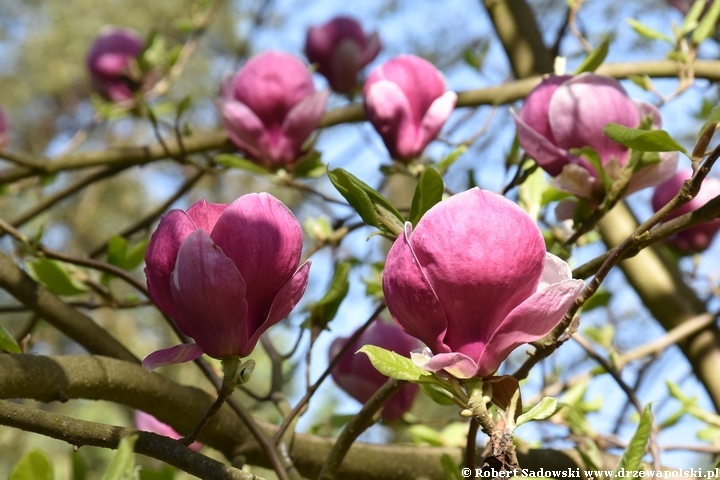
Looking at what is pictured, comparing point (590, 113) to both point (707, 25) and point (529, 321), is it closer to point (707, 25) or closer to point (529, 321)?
point (529, 321)

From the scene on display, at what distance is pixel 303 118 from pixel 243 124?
60 mm

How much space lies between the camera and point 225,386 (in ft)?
1.26

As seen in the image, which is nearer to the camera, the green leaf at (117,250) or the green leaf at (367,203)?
the green leaf at (367,203)

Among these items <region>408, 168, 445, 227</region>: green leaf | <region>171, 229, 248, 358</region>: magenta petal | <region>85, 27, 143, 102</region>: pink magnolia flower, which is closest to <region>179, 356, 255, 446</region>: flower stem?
<region>171, 229, 248, 358</region>: magenta petal

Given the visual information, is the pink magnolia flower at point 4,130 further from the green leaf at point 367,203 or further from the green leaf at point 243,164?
the green leaf at point 367,203

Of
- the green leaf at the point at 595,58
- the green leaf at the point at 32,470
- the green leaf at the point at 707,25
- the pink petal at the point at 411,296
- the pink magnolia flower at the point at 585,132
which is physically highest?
the green leaf at the point at 707,25

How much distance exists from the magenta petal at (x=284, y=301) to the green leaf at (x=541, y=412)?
12cm

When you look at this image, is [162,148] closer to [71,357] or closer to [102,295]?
[102,295]

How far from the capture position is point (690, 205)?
0.80 meters

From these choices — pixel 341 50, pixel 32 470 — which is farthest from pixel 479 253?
pixel 341 50

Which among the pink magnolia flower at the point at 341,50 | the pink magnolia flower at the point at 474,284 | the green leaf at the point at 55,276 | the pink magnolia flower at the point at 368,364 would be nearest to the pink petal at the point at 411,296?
the pink magnolia flower at the point at 474,284

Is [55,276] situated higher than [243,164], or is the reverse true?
[243,164]

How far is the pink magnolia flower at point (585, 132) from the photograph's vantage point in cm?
54

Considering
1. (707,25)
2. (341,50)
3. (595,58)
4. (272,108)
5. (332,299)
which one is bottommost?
(332,299)
